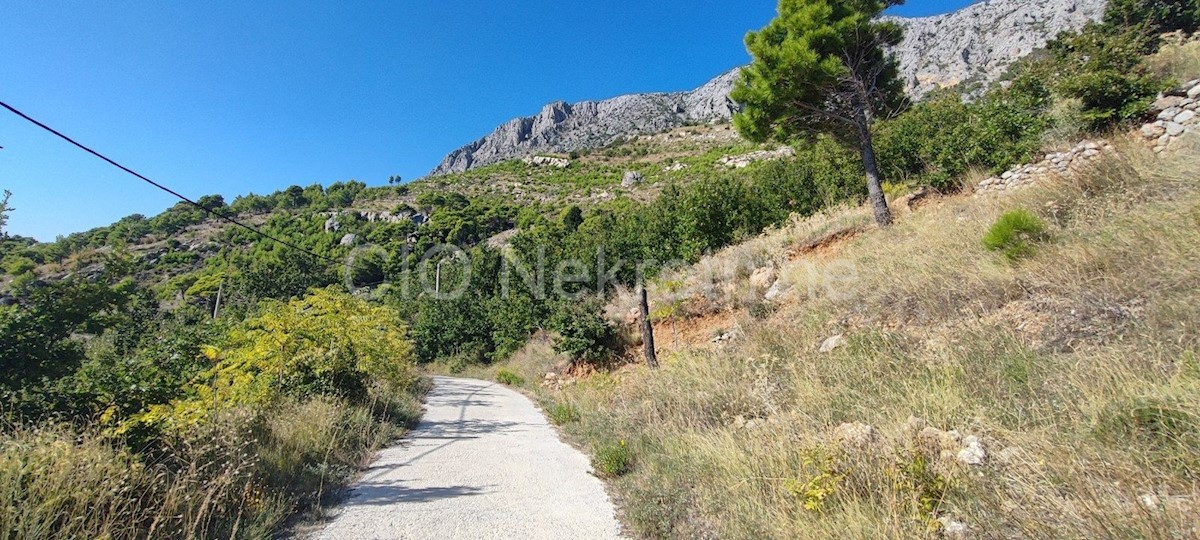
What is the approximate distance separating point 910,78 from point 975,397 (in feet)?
223

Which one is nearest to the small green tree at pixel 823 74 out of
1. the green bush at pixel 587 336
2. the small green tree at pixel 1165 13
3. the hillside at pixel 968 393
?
the hillside at pixel 968 393

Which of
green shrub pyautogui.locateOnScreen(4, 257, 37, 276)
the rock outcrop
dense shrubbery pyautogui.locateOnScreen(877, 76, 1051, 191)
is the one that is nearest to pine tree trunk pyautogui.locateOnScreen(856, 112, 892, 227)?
dense shrubbery pyautogui.locateOnScreen(877, 76, 1051, 191)

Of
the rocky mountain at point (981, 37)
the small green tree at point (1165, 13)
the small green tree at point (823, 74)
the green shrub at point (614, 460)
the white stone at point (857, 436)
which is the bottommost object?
the green shrub at point (614, 460)

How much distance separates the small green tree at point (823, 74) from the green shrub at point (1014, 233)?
528 centimetres

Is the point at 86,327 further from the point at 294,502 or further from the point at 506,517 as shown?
the point at 506,517

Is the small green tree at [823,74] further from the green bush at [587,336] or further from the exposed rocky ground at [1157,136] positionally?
the green bush at [587,336]

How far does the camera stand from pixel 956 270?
19.3ft

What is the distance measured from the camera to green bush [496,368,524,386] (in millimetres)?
18927

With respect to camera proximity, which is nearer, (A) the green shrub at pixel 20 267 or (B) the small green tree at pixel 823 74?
(A) the green shrub at pixel 20 267

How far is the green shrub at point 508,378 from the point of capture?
745 inches

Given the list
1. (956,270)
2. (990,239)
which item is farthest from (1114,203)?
(956,270)

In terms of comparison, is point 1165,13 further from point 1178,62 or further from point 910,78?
point 910,78

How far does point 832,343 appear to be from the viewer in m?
5.89

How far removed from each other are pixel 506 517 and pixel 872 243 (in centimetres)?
872
